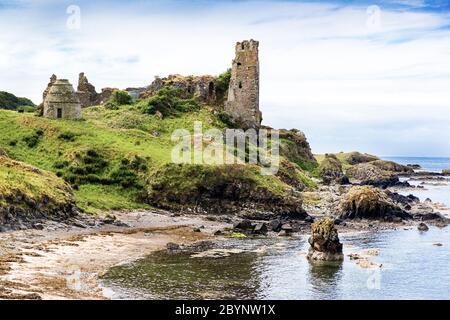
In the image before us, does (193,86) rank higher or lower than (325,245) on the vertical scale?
higher

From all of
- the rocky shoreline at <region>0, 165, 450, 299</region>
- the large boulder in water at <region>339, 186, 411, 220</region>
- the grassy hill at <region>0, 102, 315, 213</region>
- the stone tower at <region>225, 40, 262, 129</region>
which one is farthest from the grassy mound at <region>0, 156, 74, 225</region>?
the stone tower at <region>225, 40, 262, 129</region>

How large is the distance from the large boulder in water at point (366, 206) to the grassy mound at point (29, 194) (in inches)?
1238

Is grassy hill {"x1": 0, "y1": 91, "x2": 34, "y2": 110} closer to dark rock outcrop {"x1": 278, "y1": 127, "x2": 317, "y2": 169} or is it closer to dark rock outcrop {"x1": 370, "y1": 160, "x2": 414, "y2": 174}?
dark rock outcrop {"x1": 278, "y1": 127, "x2": 317, "y2": 169}

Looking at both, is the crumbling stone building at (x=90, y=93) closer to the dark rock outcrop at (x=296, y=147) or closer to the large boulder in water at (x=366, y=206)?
the dark rock outcrop at (x=296, y=147)

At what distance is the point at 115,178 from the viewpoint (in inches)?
3034

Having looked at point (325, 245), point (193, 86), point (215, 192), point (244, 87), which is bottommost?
point (325, 245)

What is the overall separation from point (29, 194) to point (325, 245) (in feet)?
84.2

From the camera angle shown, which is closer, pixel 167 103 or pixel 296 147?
pixel 167 103

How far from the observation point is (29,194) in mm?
57500

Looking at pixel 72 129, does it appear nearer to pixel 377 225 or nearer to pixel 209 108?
pixel 209 108

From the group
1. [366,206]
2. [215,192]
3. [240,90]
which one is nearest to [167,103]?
[240,90]

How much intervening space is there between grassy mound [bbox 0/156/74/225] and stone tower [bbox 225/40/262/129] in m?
52.4

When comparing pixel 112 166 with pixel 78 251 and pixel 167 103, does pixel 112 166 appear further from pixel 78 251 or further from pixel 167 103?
pixel 167 103

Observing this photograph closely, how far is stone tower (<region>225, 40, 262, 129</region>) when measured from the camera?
372ft
